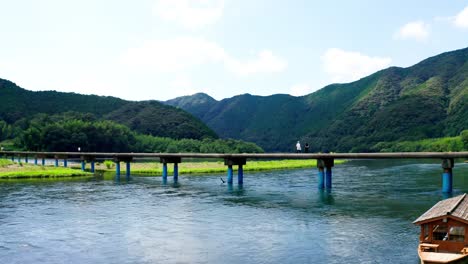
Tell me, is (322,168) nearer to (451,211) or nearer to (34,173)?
(451,211)

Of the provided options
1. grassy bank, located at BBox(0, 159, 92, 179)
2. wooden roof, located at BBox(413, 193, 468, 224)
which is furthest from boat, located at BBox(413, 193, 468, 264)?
grassy bank, located at BBox(0, 159, 92, 179)

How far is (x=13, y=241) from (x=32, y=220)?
7728mm

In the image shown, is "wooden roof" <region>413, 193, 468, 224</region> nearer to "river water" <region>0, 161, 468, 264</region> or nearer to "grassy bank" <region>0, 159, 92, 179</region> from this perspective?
"river water" <region>0, 161, 468, 264</region>

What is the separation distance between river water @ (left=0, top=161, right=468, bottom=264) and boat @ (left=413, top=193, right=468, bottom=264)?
166 centimetres

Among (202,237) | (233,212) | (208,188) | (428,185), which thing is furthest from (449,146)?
(202,237)

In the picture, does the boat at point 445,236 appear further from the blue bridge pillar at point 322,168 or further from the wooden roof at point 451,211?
the blue bridge pillar at point 322,168

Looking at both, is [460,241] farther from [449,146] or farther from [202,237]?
[449,146]

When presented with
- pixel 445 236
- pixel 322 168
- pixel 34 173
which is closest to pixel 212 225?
pixel 445 236

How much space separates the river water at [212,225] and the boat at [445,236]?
1665mm

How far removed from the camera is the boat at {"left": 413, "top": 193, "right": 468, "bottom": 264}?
22781 millimetres

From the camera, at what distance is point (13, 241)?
31359 mm

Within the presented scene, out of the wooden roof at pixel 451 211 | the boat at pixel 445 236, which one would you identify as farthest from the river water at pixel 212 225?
the wooden roof at pixel 451 211

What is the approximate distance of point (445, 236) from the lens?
84.3ft

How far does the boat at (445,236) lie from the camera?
22.8 m
